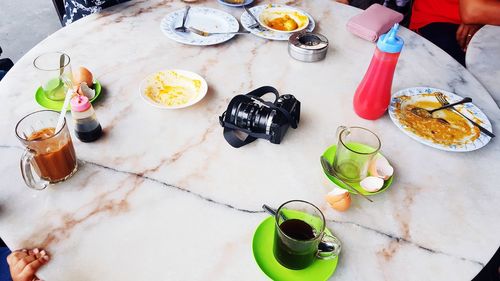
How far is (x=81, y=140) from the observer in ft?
3.63

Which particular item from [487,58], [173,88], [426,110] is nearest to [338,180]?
[426,110]

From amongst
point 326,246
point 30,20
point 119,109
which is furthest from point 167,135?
point 30,20

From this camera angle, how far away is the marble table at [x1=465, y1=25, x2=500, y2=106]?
149 centimetres

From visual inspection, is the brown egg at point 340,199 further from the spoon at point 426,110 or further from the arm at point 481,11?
the arm at point 481,11

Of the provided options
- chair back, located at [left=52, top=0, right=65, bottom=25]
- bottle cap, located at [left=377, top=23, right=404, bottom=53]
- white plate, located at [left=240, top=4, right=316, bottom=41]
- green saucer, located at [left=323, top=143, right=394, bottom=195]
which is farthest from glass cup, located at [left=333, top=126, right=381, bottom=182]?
chair back, located at [left=52, top=0, right=65, bottom=25]

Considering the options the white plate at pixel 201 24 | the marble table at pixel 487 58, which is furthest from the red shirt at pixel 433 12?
the white plate at pixel 201 24

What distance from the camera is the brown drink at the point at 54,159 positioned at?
37.5 inches

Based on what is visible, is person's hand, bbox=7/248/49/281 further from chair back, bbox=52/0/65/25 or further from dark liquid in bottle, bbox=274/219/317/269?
chair back, bbox=52/0/65/25

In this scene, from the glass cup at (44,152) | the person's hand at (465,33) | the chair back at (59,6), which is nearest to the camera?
the glass cup at (44,152)

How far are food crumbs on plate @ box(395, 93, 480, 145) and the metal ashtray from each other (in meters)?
0.33

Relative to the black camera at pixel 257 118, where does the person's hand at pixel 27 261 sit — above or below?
below

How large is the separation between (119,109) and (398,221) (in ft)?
2.76

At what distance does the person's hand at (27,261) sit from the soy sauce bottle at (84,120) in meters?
0.34

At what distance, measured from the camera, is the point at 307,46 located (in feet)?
4.81
